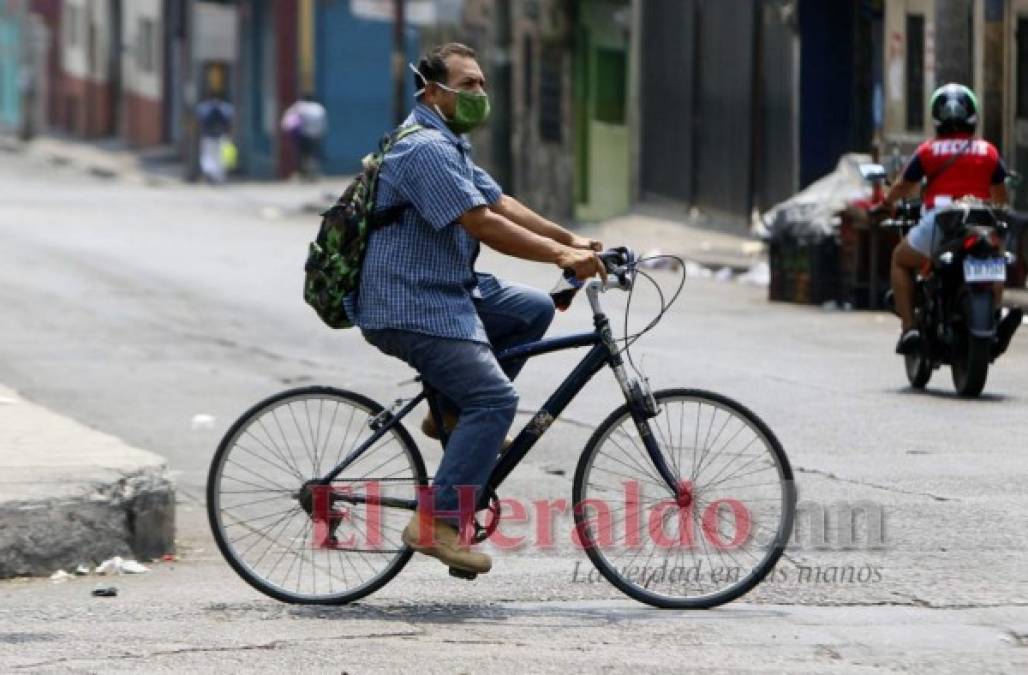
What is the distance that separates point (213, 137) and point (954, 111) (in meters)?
34.6

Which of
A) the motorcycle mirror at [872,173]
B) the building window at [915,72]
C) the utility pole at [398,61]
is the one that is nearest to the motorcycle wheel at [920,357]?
the motorcycle mirror at [872,173]

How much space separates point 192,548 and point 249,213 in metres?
26.5

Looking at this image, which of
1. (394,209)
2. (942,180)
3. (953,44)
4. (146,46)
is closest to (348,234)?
(394,209)

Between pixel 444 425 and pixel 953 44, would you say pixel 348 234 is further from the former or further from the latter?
pixel 953 44

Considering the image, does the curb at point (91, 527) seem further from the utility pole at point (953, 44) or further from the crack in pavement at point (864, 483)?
the utility pole at point (953, 44)

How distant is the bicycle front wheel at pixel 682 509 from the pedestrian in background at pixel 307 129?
3648 centimetres

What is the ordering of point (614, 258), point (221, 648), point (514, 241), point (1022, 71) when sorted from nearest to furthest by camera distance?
point (221, 648) < point (514, 241) < point (614, 258) < point (1022, 71)

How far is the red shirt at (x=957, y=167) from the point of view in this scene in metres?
13.2

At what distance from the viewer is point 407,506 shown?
756 centimetres

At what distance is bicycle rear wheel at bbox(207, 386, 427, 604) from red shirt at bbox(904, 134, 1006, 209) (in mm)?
6327

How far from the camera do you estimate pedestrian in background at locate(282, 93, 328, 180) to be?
143 ft

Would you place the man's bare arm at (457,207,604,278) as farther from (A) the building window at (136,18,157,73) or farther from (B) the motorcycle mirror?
(A) the building window at (136,18,157,73)

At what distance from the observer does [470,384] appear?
7.35 metres

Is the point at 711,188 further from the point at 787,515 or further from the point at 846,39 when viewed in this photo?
the point at 787,515
